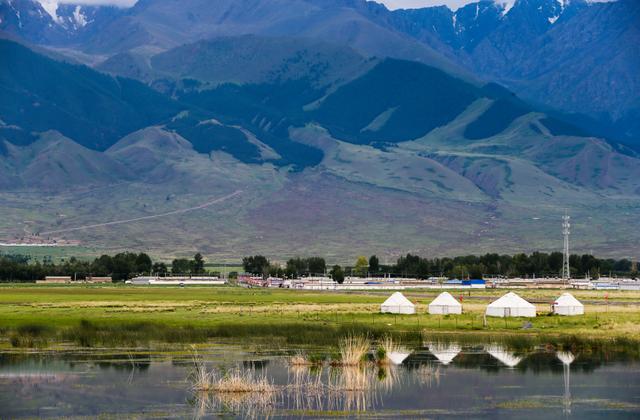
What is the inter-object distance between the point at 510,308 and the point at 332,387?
41209 mm

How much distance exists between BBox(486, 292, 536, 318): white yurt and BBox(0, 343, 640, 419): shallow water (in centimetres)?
2421

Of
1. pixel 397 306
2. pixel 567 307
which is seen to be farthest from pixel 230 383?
pixel 567 307

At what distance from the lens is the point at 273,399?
56500mm

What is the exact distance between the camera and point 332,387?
59.0 meters

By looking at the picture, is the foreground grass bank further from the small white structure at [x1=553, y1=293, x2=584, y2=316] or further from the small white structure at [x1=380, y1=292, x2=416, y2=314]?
the small white structure at [x1=380, y1=292, x2=416, y2=314]

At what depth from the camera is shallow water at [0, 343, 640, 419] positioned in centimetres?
5397

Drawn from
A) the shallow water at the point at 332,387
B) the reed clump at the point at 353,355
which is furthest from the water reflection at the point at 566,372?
the reed clump at the point at 353,355

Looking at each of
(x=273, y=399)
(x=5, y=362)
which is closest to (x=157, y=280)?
(x=5, y=362)

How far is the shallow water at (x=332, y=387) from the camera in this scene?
177 feet

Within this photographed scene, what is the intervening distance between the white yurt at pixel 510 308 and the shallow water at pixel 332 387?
2421cm

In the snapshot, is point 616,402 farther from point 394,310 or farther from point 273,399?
point 394,310

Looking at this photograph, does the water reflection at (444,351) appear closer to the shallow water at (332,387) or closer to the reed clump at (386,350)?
the shallow water at (332,387)

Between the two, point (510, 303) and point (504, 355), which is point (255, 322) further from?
point (504, 355)

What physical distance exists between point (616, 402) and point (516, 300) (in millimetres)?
42195
